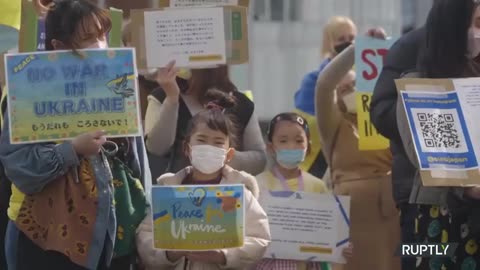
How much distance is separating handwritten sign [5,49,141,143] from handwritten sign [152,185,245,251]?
13.6 inches

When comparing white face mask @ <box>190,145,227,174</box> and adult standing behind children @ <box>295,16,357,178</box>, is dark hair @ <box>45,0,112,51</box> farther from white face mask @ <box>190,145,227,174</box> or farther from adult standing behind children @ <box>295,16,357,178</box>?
adult standing behind children @ <box>295,16,357,178</box>

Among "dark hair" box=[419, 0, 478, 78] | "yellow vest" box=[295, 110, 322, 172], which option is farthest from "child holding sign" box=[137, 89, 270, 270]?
"yellow vest" box=[295, 110, 322, 172]

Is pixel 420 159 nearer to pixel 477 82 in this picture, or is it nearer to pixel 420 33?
pixel 477 82

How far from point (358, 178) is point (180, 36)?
1.49m

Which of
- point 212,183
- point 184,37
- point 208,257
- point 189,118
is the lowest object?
point 208,257

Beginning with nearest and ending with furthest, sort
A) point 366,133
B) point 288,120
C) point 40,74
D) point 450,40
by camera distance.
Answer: point 40,74 → point 450,40 → point 288,120 → point 366,133

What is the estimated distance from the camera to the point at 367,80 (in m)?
6.98

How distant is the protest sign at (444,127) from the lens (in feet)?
17.3

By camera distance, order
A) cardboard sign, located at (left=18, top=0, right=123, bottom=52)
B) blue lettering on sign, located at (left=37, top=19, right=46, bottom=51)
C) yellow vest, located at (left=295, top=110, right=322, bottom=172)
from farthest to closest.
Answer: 1. yellow vest, located at (left=295, top=110, right=322, bottom=172)
2. cardboard sign, located at (left=18, top=0, right=123, bottom=52)
3. blue lettering on sign, located at (left=37, top=19, right=46, bottom=51)

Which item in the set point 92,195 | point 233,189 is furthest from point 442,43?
point 92,195

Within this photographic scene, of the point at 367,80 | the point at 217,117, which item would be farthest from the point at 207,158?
the point at 367,80

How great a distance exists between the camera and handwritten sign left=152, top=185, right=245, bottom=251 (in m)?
5.37

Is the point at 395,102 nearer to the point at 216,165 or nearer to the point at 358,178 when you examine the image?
the point at 216,165

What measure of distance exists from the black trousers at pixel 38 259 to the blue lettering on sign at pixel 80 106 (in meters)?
0.48
